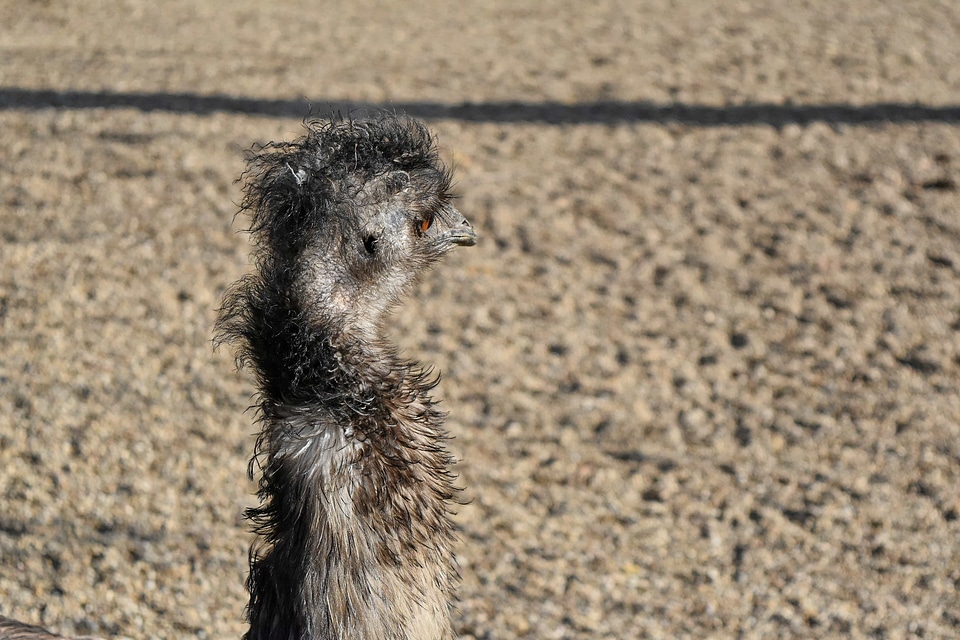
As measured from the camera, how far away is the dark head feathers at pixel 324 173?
Answer: 2.25 meters

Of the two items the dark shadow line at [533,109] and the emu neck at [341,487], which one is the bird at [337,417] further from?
the dark shadow line at [533,109]

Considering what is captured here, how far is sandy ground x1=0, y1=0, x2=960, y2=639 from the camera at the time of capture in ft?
13.2

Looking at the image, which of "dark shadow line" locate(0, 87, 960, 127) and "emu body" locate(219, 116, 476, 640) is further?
"dark shadow line" locate(0, 87, 960, 127)

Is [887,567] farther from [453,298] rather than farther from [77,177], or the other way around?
[77,177]

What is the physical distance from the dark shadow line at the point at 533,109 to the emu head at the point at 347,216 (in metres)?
4.71

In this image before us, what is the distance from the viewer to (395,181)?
7.82 ft

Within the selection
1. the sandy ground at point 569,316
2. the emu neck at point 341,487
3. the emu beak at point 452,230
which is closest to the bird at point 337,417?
the emu neck at point 341,487

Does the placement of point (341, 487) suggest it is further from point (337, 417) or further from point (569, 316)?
point (569, 316)

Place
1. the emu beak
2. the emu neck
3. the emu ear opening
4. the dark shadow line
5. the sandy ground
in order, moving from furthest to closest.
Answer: the dark shadow line → the sandy ground → the emu beak → the emu ear opening → the emu neck

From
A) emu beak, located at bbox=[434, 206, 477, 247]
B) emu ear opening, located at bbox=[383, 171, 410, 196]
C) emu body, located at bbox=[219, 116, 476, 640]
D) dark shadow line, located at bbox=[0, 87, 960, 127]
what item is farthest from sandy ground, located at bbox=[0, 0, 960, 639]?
emu ear opening, located at bbox=[383, 171, 410, 196]

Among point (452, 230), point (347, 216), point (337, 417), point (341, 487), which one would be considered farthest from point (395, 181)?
point (341, 487)

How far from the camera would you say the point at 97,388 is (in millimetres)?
→ 4797

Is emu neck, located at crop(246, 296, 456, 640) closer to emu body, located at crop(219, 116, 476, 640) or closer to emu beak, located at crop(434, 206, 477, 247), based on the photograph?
emu body, located at crop(219, 116, 476, 640)

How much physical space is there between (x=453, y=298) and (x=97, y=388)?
1876 millimetres
